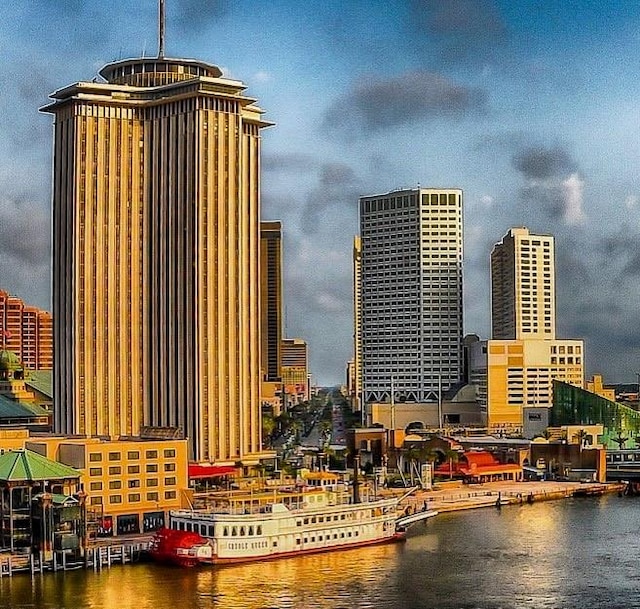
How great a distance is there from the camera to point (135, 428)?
97.1 metres

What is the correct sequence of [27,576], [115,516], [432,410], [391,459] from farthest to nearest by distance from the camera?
[432,410] → [391,459] → [115,516] → [27,576]

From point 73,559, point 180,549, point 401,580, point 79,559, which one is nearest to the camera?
point 401,580

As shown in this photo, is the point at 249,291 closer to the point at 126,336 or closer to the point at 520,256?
the point at 126,336

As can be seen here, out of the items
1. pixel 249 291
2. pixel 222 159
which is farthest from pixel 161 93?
pixel 249 291

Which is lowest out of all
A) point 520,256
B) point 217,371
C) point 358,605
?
point 358,605

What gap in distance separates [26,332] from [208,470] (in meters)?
101

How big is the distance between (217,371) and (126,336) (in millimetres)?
7619

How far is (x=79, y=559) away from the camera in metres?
61.4

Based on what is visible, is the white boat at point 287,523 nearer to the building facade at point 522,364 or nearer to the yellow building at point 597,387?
the building facade at point 522,364

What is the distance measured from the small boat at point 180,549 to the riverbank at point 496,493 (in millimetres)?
23623

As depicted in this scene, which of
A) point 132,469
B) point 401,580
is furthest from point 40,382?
point 401,580

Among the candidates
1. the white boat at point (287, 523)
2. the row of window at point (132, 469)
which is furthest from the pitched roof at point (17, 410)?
the white boat at point (287, 523)

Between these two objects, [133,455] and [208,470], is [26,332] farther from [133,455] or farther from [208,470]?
Answer: [133,455]

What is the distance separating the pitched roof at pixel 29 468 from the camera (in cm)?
6256
